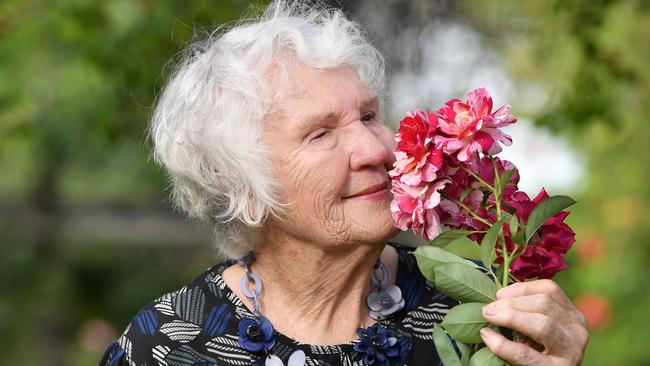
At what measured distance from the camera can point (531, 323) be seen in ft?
6.44

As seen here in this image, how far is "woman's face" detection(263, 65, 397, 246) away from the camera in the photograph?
7.85 feet

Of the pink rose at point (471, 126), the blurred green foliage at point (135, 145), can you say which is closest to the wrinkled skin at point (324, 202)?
the pink rose at point (471, 126)

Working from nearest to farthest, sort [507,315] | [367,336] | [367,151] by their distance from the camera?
1. [507,315]
2. [367,151]
3. [367,336]

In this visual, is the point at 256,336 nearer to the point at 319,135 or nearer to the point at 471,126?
the point at 319,135

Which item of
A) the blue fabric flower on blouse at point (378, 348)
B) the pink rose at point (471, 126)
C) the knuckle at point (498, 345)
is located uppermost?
the pink rose at point (471, 126)

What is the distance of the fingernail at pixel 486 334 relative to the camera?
197cm

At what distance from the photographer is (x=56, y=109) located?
598cm

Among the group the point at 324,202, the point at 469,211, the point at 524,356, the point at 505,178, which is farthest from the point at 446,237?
the point at 324,202

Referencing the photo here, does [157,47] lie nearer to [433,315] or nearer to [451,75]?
[451,75]

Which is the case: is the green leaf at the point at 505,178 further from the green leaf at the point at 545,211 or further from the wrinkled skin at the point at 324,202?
the wrinkled skin at the point at 324,202

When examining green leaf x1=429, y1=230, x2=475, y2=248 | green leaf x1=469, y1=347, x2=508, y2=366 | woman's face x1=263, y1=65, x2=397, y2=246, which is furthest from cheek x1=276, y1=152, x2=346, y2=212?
green leaf x1=469, y1=347, x2=508, y2=366

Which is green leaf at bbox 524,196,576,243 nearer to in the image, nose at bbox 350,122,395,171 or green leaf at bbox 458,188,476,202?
green leaf at bbox 458,188,476,202

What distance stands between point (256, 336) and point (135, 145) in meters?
4.28

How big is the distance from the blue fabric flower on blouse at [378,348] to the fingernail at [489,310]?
571mm
